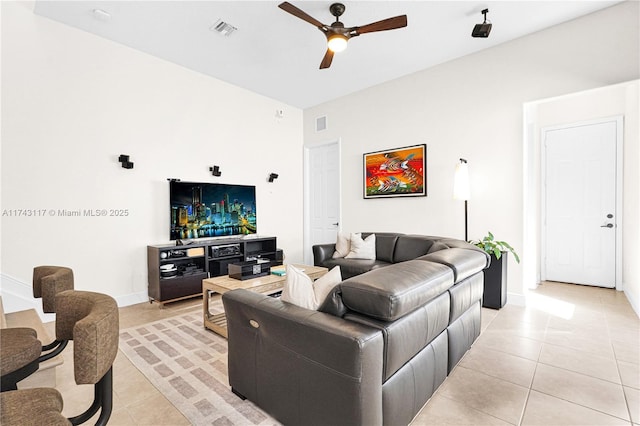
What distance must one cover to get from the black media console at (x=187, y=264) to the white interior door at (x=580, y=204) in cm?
434

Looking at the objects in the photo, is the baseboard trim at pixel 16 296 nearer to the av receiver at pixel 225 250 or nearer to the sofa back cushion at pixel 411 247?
the av receiver at pixel 225 250

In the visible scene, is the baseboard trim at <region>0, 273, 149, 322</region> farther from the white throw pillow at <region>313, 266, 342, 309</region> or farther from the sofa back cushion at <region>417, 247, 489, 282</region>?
the sofa back cushion at <region>417, 247, 489, 282</region>

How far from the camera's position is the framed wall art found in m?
4.45

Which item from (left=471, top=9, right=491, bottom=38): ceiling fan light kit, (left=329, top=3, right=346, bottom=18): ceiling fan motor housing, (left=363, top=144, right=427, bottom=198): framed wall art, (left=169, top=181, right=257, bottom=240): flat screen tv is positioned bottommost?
(left=169, top=181, right=257, bottom=240): flat screen tv

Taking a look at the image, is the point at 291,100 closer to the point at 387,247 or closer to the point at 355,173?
the point at 355,173

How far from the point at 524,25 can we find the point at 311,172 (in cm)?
387

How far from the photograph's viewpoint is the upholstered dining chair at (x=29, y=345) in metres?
1.26

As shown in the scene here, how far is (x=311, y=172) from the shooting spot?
239 inches

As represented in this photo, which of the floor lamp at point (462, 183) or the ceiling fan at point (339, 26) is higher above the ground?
the ceiling fan at point (339, 26)

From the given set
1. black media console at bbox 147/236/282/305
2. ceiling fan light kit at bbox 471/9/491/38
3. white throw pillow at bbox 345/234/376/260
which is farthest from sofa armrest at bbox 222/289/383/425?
ceiling fan light kit at bbox 471/9/491/38

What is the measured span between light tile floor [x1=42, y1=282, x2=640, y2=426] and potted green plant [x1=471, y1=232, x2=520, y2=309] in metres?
0.29

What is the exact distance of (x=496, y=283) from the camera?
Result: 3.48 m

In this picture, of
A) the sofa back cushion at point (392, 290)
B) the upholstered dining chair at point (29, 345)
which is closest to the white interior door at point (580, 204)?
the sofa back cushion at point (392, 290)

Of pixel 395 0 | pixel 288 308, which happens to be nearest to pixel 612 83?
pixel 395 0
